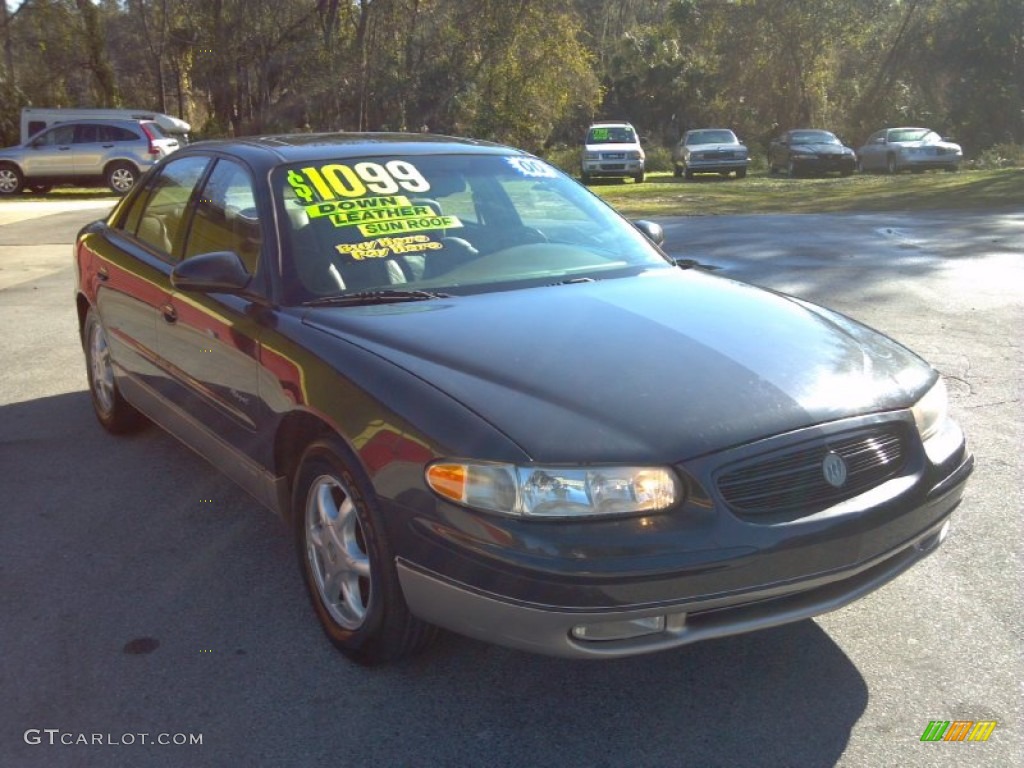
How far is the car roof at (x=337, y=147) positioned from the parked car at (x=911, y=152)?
28000 millimetres

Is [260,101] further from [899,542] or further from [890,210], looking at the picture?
[899,542]

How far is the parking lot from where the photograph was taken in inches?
113

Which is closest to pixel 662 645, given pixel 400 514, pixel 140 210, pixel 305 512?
pixel 400 514

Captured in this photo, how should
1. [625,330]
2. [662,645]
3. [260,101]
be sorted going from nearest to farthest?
[662,645]
[625,330]
[260,101]

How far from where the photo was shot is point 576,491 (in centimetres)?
271

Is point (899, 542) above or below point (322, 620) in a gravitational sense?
above

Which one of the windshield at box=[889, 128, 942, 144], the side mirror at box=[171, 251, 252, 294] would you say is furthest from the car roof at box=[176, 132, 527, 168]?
the windshield at box=[889, 128, 942, 144]

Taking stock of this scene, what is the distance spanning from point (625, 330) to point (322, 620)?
1.37 m

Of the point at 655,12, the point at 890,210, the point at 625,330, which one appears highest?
the point at 655,12

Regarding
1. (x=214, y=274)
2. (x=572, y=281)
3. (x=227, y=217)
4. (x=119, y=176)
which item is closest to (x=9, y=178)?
(x=119, y=176)

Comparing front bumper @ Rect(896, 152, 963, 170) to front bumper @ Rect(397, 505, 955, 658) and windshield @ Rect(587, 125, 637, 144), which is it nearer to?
windshield @ Rect(587, 125, 637, 144)

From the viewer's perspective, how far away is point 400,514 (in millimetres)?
2936

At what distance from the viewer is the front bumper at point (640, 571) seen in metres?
2.65

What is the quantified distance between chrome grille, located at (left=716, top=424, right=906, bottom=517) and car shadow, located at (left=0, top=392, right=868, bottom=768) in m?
0.63
